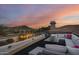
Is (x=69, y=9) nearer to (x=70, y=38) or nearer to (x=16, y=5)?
(x=70, y=38)

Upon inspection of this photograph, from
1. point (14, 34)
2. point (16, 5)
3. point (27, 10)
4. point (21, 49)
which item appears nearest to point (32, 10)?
point (27, 10)

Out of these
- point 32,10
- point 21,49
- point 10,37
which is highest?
point 32,10

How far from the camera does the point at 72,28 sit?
2.50 m

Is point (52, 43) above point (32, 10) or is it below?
below

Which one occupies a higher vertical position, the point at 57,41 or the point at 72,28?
the point at 72,28

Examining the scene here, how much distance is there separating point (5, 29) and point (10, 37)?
0.14 metres

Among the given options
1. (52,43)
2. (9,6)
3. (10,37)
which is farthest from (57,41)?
(9,6)

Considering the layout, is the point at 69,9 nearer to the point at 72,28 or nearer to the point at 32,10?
the point at 72,28

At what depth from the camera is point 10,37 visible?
2512 mm
